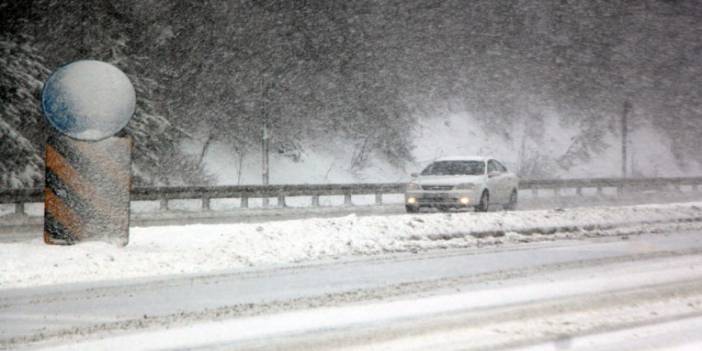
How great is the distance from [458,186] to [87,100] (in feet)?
40.8

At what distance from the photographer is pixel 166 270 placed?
1110cm

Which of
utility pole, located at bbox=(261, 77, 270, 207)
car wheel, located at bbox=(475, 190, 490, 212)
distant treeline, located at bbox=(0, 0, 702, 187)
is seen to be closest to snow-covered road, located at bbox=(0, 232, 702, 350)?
car wheel, located at bbox=(475, 190, 490, 212)


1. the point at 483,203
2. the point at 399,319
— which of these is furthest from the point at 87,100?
the point at 483,203

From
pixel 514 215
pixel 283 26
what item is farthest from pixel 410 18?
pixel 514 215

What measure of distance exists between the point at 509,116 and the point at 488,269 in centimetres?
4684

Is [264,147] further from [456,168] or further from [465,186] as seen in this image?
[465,186]

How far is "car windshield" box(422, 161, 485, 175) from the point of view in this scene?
78.4 feet

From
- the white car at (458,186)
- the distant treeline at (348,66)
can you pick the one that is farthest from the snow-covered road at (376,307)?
the distant treeline at (348,66)

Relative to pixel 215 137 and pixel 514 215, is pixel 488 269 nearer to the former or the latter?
pixel 514 215

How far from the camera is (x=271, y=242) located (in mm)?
13391

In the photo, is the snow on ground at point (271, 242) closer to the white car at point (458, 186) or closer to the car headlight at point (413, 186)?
the white car at point (458, 186)

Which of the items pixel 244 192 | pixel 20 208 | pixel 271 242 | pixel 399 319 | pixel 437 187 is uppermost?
pixel 437 187

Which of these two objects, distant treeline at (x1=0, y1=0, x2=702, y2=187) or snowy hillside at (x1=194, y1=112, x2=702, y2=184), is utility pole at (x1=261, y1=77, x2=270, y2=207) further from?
snowy hillside at (x1=194, y1=112, x2=702, y2=184)

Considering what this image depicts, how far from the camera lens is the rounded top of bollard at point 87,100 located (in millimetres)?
12195
